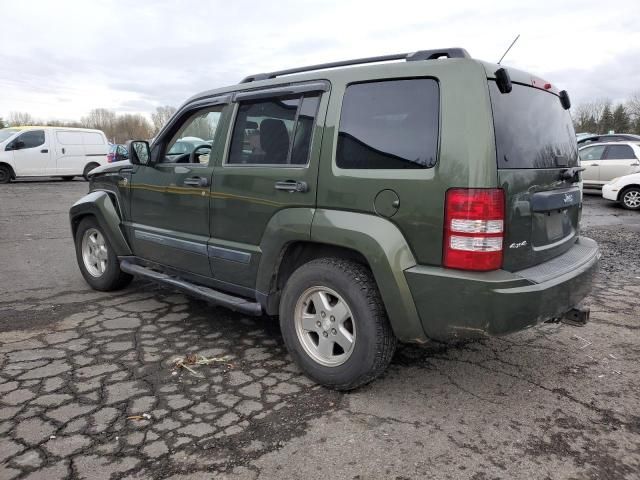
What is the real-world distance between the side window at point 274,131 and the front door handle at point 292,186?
14 centimetres

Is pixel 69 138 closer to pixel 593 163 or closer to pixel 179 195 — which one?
pixel 179 195

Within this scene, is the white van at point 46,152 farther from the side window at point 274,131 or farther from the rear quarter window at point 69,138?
the side window at point 274,131

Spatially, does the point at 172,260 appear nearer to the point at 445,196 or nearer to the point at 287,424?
the point at 287,424

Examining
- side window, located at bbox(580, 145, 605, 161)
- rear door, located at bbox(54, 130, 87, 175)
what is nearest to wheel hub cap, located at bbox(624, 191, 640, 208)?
side window, located at bbox(580, 145, 605, 161)

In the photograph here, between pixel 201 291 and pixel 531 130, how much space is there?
251 cm

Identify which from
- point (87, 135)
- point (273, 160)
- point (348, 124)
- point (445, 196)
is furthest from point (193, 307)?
point (87, 135)

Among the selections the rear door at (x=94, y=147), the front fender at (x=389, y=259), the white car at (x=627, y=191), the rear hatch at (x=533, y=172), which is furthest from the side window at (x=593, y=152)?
the rear door at (x=94, y=147)

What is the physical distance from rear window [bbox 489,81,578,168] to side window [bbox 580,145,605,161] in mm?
12284

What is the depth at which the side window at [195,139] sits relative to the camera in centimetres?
386

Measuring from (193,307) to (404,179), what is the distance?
2.68 metres

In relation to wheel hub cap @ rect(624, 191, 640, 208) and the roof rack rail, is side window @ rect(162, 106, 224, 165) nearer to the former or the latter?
the roof rack rail

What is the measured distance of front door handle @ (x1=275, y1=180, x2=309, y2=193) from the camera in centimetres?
305

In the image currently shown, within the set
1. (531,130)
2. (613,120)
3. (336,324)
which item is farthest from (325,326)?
(613,120)

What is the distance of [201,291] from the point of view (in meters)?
3.77
